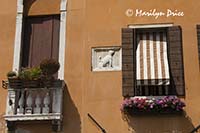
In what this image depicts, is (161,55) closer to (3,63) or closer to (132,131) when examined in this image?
(132,131)

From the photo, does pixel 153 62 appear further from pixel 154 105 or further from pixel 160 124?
pixel 160 124

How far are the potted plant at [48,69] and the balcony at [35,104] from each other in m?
0.12

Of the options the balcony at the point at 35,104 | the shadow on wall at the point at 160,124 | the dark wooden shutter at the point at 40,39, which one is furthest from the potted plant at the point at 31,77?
the shadow on wall at the point at 160,124

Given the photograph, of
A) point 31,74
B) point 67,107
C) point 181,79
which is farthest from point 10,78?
point 181,79

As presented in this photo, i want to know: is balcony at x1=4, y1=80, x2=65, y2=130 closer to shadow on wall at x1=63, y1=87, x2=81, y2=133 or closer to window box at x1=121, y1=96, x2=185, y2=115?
shadow on wall at x1=63, y1=87, x2=81, y2=133

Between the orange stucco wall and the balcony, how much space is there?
1.06ft

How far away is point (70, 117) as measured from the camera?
12148 mm

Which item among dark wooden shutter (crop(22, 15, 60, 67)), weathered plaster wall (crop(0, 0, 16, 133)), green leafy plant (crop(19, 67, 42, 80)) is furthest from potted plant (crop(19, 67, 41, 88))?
dark wooden shutter (crop(22, 15, 60, 67))

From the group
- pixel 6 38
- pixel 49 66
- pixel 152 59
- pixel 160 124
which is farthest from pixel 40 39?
pixel 160 124

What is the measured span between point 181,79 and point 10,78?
393 centimetres

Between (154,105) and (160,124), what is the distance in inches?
17.7

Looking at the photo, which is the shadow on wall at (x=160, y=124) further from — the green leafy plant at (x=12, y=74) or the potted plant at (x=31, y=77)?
the green leafy plant at (x=12, y=74)

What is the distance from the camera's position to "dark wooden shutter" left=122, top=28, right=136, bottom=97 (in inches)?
476

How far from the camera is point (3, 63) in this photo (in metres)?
13.0
